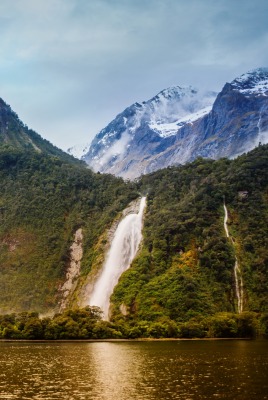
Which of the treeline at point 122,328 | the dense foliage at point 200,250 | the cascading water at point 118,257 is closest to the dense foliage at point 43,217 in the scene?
the cascading water at point 118,257

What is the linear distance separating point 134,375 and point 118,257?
71524 mm

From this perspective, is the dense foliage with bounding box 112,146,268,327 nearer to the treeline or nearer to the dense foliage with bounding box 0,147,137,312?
the treeline

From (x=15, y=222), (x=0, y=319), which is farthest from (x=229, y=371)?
(x=15, y=222)

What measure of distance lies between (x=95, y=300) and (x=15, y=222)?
40998 mm

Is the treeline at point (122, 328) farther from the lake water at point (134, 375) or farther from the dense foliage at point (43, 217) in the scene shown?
the dense foliage at point (43, 217)

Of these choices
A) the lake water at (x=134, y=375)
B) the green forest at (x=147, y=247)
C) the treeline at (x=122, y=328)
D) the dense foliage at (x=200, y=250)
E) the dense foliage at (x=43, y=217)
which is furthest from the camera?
the dense foliage at (x=43, y=217)

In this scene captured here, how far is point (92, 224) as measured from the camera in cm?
12731

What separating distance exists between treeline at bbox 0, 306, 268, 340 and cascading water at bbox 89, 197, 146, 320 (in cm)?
1198

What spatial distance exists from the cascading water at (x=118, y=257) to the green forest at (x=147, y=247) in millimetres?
2903

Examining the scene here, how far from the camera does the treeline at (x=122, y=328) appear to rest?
76.4 m

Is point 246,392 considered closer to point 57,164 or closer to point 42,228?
point 42,228

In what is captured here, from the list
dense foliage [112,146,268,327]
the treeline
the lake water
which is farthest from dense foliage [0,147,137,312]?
the lake water

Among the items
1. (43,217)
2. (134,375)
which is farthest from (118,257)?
(134,375)

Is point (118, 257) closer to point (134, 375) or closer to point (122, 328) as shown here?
point (122, 328)
